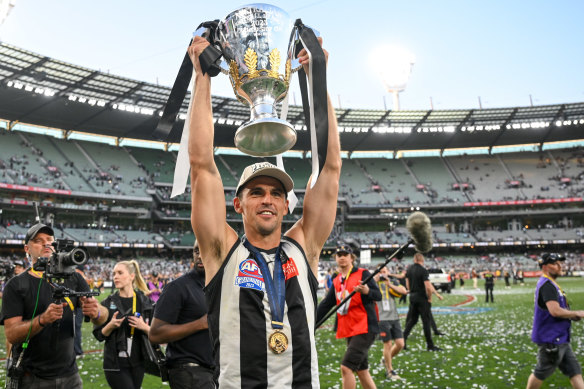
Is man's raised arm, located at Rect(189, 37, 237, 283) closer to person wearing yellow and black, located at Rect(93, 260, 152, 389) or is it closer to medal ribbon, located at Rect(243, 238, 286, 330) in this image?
medal ribbon, located at Rect(243, 238, 286, 330)

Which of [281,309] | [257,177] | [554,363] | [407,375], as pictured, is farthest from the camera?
[407,375]

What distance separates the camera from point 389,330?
361 inches

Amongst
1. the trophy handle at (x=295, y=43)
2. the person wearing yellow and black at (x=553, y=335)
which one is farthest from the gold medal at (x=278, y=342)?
the person wearing yellow and black at (x=553, y=335)

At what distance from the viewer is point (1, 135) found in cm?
5122

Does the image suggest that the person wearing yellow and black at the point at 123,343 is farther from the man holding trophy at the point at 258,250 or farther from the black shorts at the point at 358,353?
the man holding trophy at the point at 258,250

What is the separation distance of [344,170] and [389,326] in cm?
5858

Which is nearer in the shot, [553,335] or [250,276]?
[250,276]

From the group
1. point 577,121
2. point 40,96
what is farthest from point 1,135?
point 577,121

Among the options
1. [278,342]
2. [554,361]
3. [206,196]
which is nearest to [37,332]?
[206,196]

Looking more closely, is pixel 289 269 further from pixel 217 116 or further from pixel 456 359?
pixel 217 116

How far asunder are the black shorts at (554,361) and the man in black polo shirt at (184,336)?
432 cm

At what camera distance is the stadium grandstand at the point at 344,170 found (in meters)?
46.8

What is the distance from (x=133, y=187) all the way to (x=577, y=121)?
53.9 m

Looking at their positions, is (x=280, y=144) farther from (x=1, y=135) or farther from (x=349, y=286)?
(x=1, y=135)
